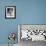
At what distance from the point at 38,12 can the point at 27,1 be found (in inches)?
19.3

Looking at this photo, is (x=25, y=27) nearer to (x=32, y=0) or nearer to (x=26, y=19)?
(x=26, y=19)

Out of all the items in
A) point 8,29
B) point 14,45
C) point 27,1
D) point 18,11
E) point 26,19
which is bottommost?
point 14,45

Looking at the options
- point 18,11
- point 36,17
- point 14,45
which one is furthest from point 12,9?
point 14,45

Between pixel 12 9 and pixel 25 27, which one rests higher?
pixel 12 9

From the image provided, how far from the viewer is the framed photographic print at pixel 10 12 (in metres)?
4.08

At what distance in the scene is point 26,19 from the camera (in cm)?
409

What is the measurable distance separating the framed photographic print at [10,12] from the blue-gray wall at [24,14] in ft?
0.31

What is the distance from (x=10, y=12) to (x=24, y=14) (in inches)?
17.6

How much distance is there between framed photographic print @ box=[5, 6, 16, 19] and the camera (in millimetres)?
4082

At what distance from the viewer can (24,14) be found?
4090mm

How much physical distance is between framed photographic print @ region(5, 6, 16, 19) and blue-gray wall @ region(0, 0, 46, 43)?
0.31 ft

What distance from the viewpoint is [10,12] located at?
13.4ft

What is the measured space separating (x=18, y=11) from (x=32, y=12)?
0.44 meters

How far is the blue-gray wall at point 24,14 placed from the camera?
4082mm
